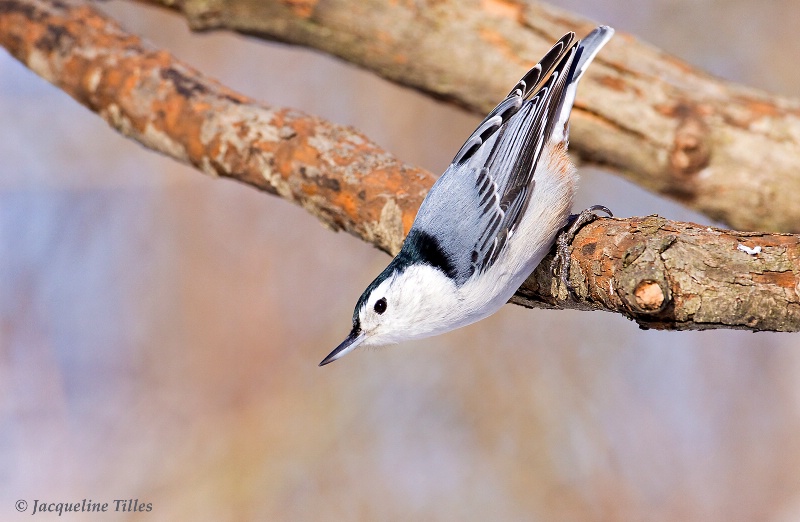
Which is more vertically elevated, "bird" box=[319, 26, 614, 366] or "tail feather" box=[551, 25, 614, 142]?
"tail feather" box=[551, 25, 614, 142]

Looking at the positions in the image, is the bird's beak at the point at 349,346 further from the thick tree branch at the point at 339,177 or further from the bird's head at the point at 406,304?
the thick tree branch at the point at 339,177

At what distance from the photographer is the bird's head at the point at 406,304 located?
171cm

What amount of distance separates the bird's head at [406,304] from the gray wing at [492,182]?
4cm

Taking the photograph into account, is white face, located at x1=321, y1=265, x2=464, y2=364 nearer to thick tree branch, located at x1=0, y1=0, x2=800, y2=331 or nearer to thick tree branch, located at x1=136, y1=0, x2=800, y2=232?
thick tree branch, located at x1=0, y1=0, x2=800, y2=331

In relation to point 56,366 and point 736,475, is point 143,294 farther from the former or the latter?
point 736,475

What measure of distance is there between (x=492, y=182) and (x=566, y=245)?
1.10ft

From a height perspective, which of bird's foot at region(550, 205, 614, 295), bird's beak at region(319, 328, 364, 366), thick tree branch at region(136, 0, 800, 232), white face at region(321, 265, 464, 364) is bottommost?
bird's beak at region(319, 328, 364, 366)

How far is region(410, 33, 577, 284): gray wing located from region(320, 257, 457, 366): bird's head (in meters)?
0.04

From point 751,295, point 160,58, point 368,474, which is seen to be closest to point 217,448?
point 368,474

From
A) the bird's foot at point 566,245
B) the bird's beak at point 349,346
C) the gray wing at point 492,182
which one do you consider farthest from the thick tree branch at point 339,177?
the bird's beak at point 349,346

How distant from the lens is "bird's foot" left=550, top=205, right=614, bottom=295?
1562 millimetres

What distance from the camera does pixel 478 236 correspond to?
173 centimetres

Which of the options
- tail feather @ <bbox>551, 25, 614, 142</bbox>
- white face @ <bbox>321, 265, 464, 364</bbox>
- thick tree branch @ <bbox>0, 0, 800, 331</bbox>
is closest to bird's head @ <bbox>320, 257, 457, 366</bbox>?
white face @ <bbox>321, 265, 464, 364</bbox>

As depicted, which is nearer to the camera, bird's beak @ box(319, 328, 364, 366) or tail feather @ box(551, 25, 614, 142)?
bird's beak @ box(319, 328, 364, 366)
